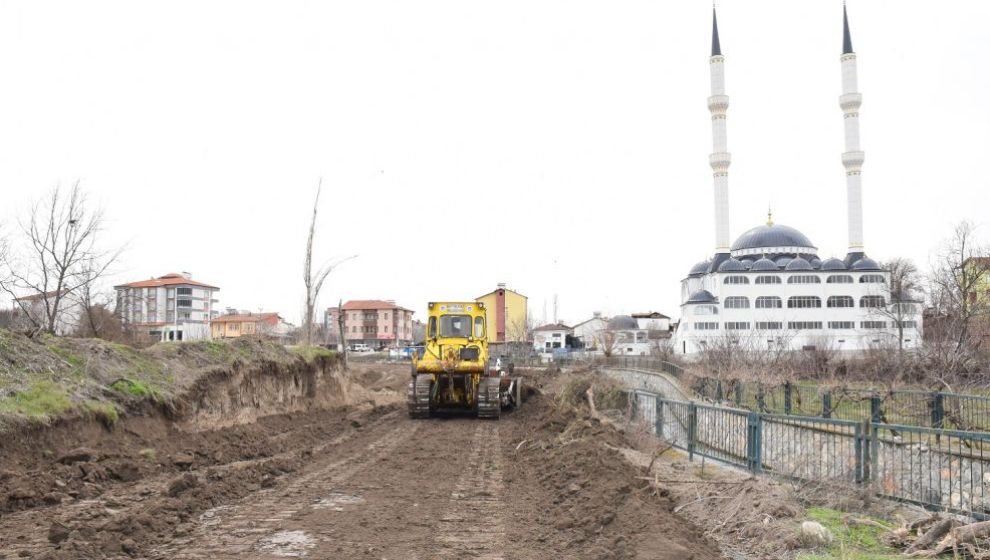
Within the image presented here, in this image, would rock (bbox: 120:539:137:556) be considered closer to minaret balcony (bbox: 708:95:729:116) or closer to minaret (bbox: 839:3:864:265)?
minaret balcony (bbox: 708:95:729:116)

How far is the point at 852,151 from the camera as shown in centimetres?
7331

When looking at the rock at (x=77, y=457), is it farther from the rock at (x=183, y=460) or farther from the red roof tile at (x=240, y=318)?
the red roof tile at (x=240, y=318)

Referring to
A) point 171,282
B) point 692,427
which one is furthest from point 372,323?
point 692,427

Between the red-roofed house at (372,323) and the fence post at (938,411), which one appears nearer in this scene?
the fence post at (938,411)

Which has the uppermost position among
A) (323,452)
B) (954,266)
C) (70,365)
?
(954,266)

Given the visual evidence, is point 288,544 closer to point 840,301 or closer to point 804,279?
point 804,279

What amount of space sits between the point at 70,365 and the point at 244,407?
5.56 metres

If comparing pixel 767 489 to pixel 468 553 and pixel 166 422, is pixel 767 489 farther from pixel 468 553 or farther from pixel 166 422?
pixel 166 422

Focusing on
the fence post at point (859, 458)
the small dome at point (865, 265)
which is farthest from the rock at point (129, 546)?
the small dome at point (865, 265)

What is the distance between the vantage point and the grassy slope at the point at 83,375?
10820mm

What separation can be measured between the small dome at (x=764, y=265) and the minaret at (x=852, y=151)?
8.47m

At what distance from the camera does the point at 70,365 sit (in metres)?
12.7

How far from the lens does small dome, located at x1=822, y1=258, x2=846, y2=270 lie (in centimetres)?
7525

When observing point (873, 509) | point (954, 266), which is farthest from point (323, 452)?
point (954, 266)
